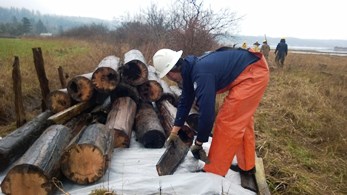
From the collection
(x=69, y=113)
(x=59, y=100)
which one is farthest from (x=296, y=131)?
(x=59, y=100)

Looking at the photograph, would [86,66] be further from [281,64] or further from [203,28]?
[281,64]

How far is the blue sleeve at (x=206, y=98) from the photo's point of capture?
115 inches

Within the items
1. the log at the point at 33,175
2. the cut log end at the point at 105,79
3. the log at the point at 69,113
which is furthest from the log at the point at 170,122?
the log at the point at 33,175

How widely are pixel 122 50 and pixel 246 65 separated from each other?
31.1 ft

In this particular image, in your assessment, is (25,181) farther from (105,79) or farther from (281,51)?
(281,51)

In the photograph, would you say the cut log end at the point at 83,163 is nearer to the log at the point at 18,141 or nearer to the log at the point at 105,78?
the log at the point at 18,141

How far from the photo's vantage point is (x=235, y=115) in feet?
10.3

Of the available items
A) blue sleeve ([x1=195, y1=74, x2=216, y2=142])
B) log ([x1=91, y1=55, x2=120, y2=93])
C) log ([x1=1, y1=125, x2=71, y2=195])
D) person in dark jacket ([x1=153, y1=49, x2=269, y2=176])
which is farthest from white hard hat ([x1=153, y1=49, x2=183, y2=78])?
log ([x1=91, y1=55, x2=120, y2=93])

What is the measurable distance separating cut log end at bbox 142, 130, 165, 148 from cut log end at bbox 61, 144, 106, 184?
108cm

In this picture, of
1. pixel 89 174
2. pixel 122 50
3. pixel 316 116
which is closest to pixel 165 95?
pixel 89 174

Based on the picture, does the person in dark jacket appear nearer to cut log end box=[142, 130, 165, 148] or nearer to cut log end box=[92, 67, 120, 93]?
cut log end box=[142, 130, 165, 148]

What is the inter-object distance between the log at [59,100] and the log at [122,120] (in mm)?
723

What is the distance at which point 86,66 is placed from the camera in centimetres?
1068

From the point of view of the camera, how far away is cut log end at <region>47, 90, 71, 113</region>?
5.07 metres
